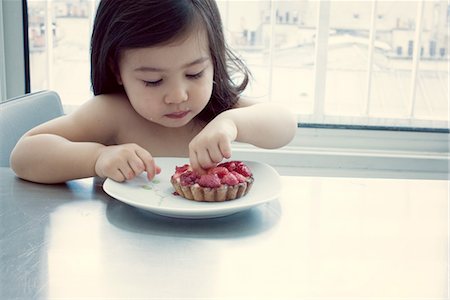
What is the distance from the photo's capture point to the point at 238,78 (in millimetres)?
1361

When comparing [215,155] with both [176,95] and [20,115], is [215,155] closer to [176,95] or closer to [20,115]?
[176,95]

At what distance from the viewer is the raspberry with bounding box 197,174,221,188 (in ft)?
2.52

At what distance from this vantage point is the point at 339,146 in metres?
1.76

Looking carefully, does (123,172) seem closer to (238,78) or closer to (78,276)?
(78,276)

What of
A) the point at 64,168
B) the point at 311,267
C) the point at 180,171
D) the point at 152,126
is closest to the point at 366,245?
the point at 311,267

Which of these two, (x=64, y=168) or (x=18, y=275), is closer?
(x=18, y=275)

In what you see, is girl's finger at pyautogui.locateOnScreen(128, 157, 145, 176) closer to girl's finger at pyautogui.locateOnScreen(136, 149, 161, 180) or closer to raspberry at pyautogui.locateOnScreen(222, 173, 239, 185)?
girl's finger at pyautogui.locateOnScreen(136, 149, 161, 180)

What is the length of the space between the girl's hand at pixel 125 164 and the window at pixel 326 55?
880 millimetres

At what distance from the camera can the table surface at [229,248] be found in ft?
1.78

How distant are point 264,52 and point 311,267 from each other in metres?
1.21

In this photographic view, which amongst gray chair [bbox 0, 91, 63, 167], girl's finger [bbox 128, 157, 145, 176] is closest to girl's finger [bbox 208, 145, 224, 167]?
girl's finger [bbox 128, 157, 145, 176]

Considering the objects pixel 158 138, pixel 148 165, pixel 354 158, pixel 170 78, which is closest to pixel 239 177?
pixel 148 165

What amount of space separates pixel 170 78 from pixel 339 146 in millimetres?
912

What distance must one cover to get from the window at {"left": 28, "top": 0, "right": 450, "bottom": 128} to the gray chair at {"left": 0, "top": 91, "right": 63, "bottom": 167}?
20.4 inches
